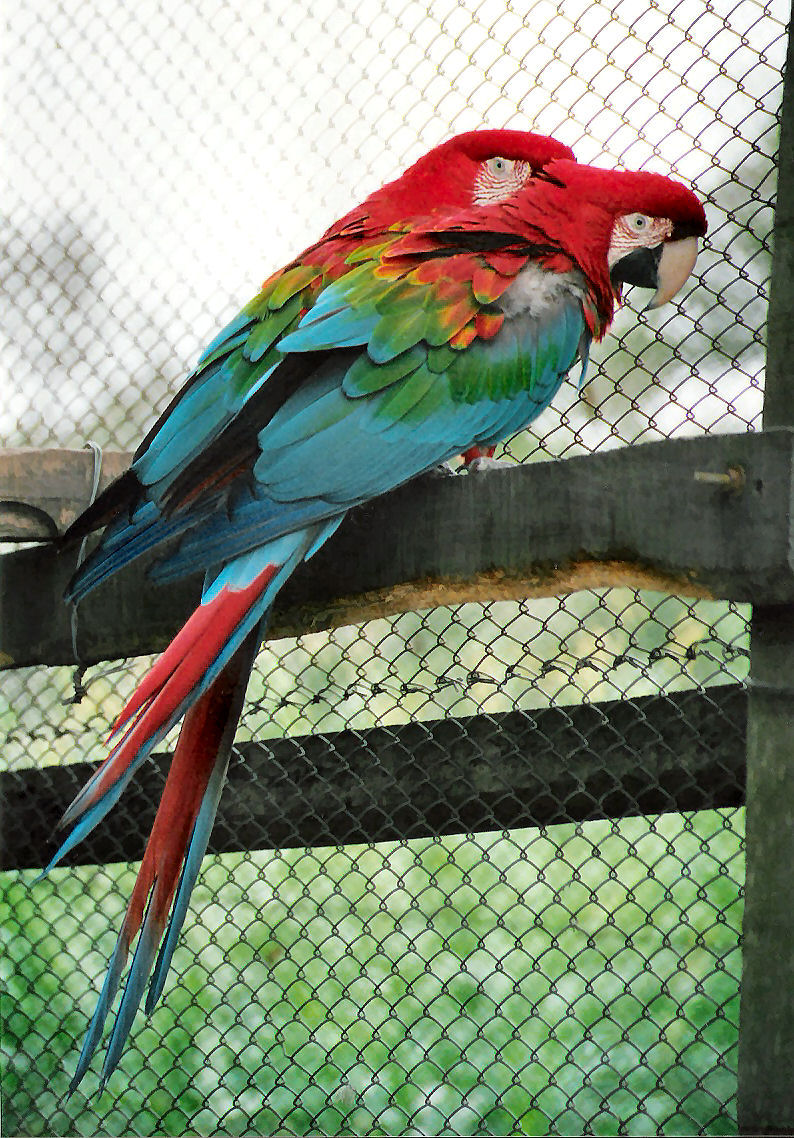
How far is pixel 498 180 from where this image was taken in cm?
128

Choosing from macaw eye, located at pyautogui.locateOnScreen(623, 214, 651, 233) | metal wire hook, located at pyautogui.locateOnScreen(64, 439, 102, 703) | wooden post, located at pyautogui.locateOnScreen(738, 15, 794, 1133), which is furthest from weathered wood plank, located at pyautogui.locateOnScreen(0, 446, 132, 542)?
wooden post, located at pyautogui.locateOnScreen(738, 15, 794, 1133)

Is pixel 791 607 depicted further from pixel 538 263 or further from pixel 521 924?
pixel 521 924

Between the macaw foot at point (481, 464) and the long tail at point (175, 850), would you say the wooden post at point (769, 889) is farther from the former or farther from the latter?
the long tail at point (175, 850)

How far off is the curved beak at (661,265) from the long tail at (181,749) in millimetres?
459

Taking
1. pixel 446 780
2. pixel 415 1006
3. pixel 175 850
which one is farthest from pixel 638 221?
pixel 415 1006

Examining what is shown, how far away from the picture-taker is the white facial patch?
49.7 inches

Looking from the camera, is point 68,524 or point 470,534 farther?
point 68,524

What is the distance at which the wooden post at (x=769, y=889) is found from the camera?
924 millimetres

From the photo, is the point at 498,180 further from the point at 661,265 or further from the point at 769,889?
the point at 769,889

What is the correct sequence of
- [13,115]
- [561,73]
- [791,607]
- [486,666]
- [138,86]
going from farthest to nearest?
[486,666]
[13,115]
[138,86]
[561,73]
[791,607]

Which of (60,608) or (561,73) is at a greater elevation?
(561,73)

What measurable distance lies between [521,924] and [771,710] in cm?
136

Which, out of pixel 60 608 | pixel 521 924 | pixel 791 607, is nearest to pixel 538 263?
pixel 791 607

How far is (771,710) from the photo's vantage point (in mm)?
943
